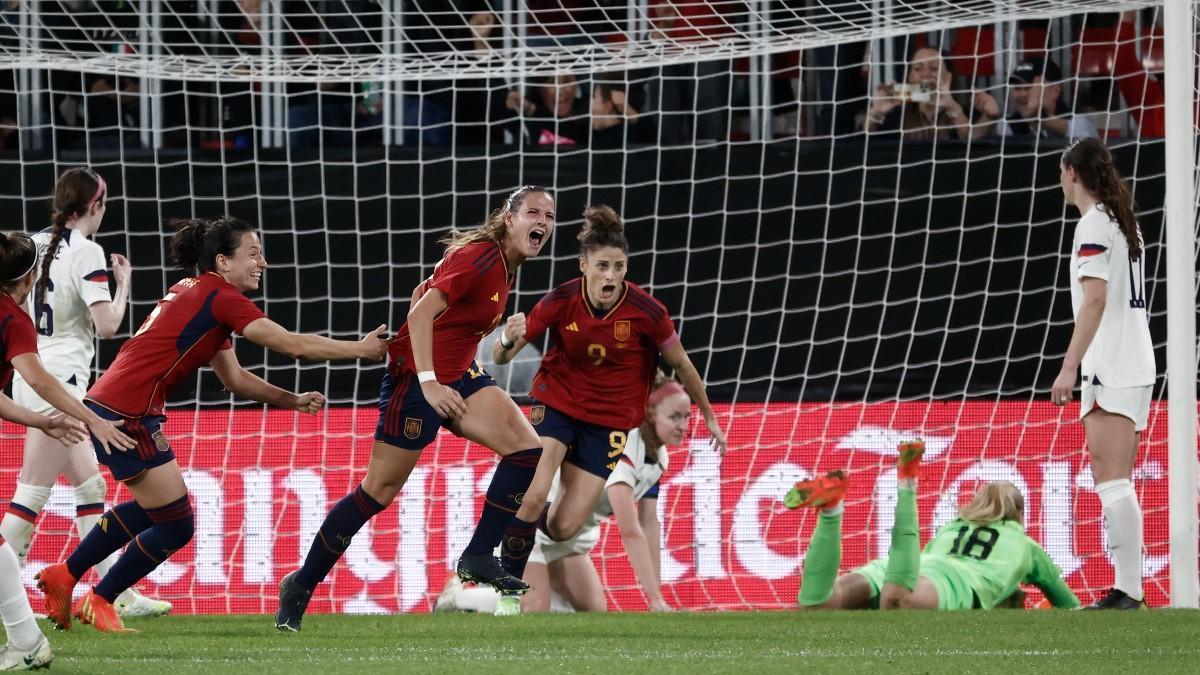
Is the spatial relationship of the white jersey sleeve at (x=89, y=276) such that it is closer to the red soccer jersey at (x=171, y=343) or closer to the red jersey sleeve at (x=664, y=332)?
the red soccer jersey at (x=171, y=343)

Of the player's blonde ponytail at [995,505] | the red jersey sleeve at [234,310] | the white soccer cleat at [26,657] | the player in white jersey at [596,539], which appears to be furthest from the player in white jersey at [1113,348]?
the white soccer cleat at [26,657]

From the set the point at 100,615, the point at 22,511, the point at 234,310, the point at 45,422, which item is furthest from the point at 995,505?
the point at 45,422

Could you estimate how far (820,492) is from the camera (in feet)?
22.2

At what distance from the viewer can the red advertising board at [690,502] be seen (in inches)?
315

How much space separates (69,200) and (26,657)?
2703 mm

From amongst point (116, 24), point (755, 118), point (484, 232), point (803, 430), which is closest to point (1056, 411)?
point (803, 430)

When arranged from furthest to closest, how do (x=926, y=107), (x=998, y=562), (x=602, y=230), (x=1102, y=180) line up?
(x=926, y=107)
(x=998, y=562)
(x=602, y=230)
(x=1102, y=180)

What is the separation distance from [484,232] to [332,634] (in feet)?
4.91

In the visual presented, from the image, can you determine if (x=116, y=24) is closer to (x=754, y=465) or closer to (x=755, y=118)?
(x=755, y=118)

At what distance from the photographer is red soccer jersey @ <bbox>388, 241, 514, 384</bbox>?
223 inches

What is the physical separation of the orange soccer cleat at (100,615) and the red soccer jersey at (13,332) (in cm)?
154

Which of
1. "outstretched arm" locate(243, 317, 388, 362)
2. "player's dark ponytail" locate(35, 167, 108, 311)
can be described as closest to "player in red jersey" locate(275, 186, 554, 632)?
"outstretched arm" locate(243, 317, 388, 362)

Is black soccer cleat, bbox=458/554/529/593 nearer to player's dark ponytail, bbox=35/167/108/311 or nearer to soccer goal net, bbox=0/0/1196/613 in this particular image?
player's dark ponytail, bbox=35/167/108/311

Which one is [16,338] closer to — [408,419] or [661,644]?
[408,419]
